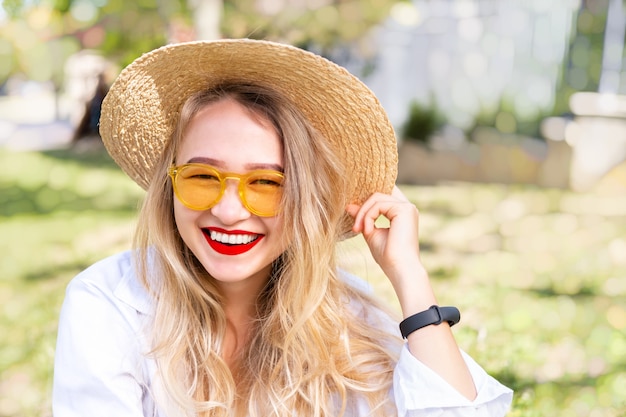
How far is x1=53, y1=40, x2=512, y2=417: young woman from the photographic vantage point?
2.04 meters

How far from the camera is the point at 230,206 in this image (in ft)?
6.54

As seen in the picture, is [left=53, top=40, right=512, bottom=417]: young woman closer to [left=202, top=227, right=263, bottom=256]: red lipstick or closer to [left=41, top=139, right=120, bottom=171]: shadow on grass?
[left=202, top=227, right=263, bottom=256]: red lipstick

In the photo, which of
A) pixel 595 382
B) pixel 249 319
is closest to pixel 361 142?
pixel 249 319

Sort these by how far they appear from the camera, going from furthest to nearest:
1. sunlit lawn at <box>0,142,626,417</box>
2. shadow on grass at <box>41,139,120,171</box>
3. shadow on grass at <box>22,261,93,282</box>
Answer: shadow on grass at <box>41,139,120,171</box> → shadow on grass at <box>22,261,93,282</box> → sunlit lawn at <box>0,142,626,417</box>

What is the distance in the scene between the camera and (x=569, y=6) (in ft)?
32.8

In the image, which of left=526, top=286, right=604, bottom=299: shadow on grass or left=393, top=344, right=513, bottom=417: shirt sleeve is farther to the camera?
left=526, top=286, right=604, bottom=299: shadow on grass

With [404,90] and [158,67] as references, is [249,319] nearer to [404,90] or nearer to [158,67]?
[158,67]

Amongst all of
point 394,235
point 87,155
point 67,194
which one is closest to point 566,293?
point 394,235

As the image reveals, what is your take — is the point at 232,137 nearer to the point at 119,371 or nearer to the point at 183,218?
the point at 183,218

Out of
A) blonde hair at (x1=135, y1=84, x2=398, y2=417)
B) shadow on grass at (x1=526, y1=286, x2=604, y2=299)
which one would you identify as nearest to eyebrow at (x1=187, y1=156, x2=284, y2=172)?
blonde hair at (x1=135, y1=84, x2=398, y2=417)

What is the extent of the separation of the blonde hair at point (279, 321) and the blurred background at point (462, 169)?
0.34 m

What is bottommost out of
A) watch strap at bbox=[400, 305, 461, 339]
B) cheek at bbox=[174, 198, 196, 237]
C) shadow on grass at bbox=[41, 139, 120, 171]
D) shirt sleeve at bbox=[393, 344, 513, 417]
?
shadow on grass at bbox=[41, 139, 120, 171]

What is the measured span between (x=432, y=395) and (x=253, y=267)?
639mm

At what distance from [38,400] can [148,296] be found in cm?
141
